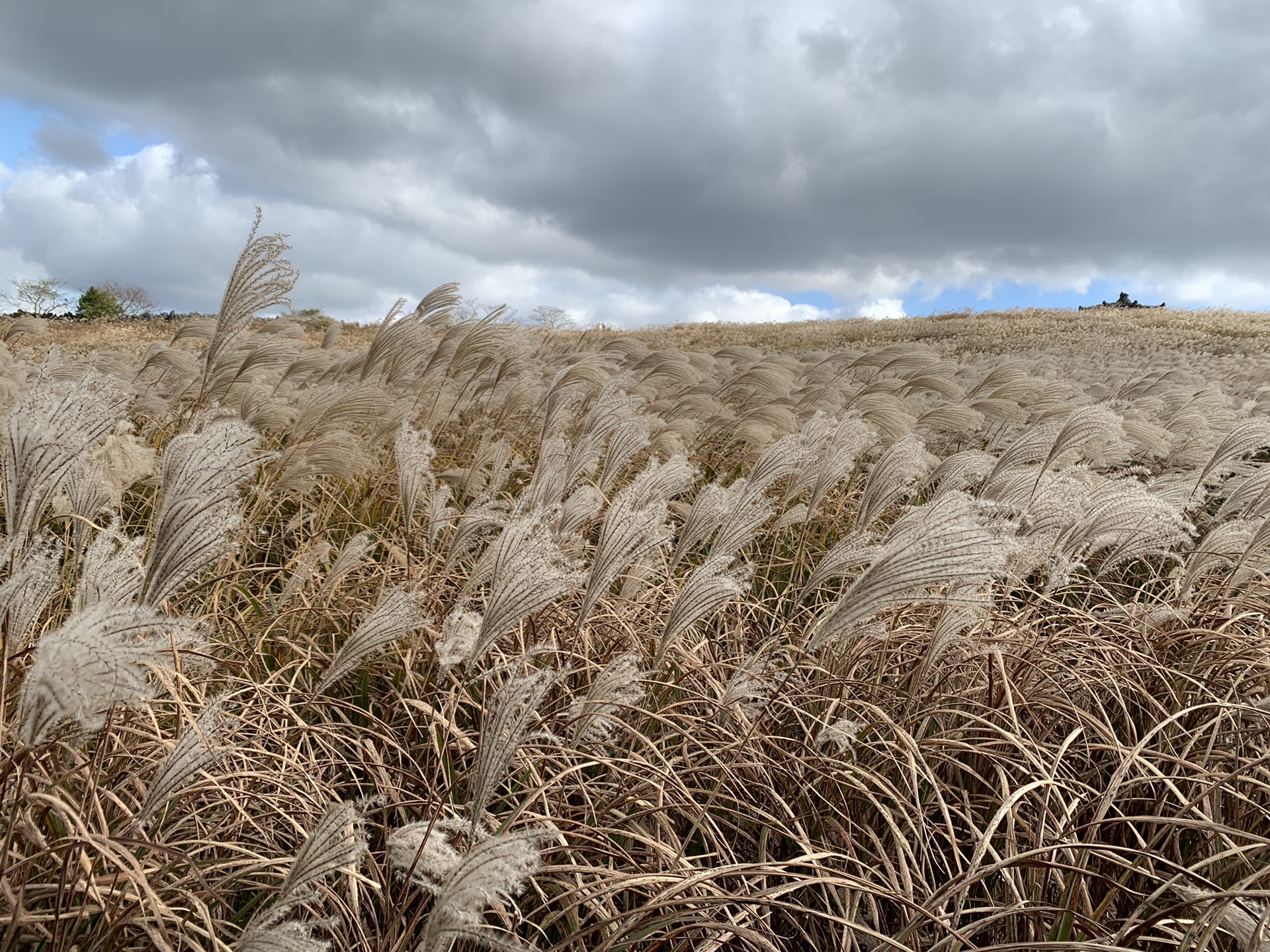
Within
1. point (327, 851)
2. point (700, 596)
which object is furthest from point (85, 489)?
point (700, 596)

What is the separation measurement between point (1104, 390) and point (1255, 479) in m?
4.91

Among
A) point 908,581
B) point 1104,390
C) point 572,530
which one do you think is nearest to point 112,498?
point 572,530

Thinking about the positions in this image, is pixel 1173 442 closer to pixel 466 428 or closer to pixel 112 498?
pixel 466 428

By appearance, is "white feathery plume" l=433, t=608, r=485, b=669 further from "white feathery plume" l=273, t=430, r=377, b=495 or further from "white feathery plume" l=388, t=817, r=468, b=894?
"white feathery plume" l=273, t=430, r=377, b=495

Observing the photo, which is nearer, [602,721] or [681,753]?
[602,721]

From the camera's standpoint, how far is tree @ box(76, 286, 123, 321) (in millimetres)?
29547

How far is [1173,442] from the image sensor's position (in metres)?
4.73

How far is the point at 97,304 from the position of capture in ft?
98.0

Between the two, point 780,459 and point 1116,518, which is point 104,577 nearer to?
point 780,459

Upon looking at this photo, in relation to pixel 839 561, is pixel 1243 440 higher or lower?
higher

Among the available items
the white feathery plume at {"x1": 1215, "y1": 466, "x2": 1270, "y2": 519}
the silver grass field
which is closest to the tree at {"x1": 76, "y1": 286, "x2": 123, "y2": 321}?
the silver grass field

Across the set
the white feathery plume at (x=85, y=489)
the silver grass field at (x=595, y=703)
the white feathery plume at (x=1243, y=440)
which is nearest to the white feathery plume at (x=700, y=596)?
the silver grass field at (x=595, y=703)

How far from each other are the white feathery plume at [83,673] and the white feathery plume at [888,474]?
2.08 m

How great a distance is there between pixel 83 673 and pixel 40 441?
583 millimetres
